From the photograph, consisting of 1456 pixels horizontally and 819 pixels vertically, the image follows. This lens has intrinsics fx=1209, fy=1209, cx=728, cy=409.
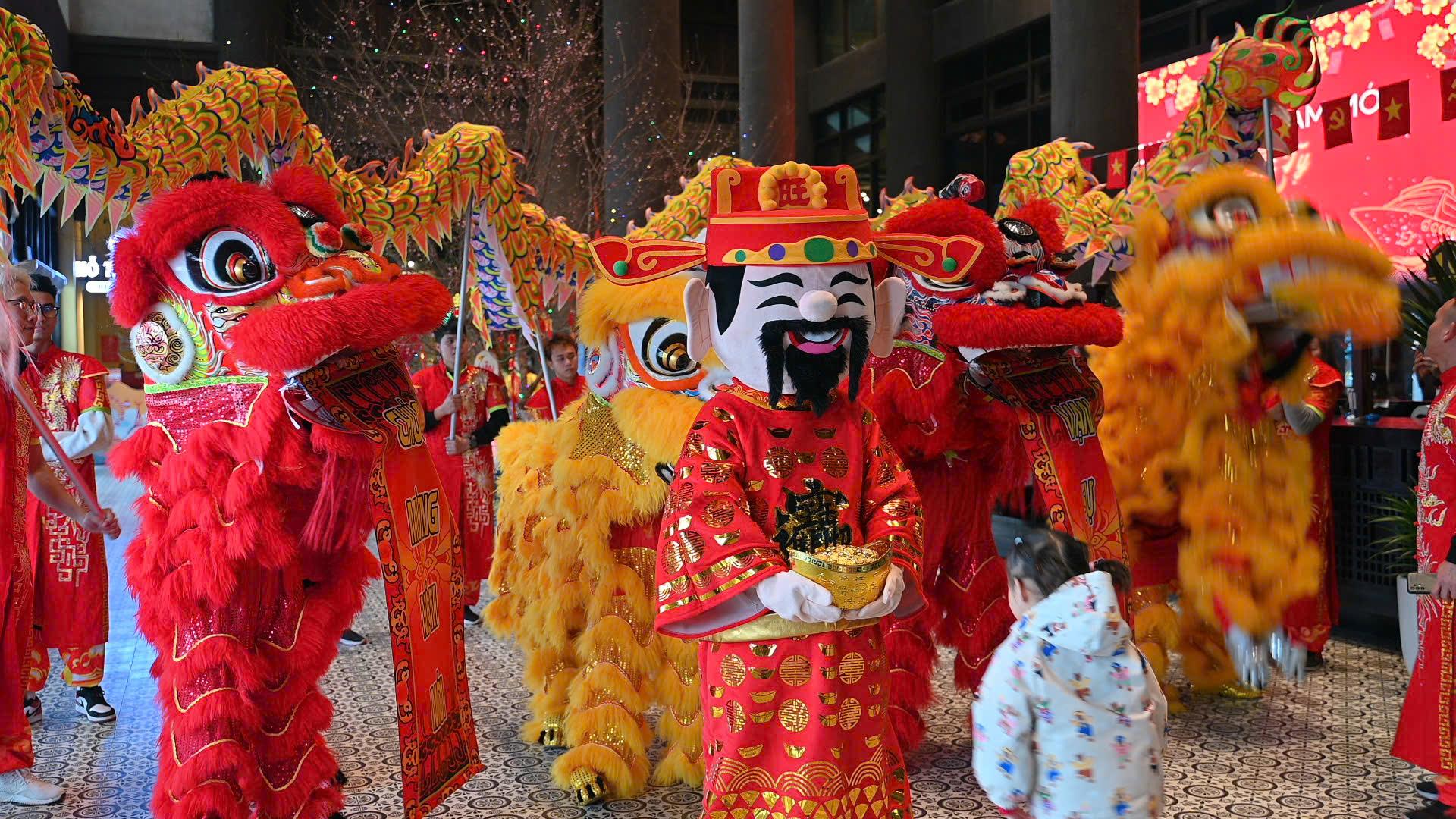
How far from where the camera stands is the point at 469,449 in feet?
16.9

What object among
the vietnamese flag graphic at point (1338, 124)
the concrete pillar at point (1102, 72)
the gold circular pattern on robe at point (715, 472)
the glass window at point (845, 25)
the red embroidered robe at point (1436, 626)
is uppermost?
the glass window at point (845, 25)

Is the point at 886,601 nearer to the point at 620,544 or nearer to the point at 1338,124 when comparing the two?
the point at 620,544

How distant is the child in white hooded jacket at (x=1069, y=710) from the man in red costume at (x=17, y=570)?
94.7 inches

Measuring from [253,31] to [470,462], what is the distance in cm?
687

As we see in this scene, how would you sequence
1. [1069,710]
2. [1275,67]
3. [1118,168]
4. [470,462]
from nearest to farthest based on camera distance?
1. [1069,710]
2. [1275,67]
3. [470,462]
4. [1118,168]

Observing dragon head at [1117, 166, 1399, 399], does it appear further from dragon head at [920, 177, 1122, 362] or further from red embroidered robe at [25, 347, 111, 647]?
red embroidered robe at [25, 347, 111, 647]

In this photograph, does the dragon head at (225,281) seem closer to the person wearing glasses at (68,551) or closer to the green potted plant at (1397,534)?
the person wearing glasses at (68,551)

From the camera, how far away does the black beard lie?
2348 mm

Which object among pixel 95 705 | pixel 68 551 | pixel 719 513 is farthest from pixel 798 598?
pixel 95 705

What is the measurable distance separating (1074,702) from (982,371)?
1398mm

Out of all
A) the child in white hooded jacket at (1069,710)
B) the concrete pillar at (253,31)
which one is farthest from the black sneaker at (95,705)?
the concrete pillar at (253,31)

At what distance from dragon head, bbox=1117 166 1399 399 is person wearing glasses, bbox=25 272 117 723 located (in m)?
3.27

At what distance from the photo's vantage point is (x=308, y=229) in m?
2.79

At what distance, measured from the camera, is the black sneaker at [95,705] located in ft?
13.2
